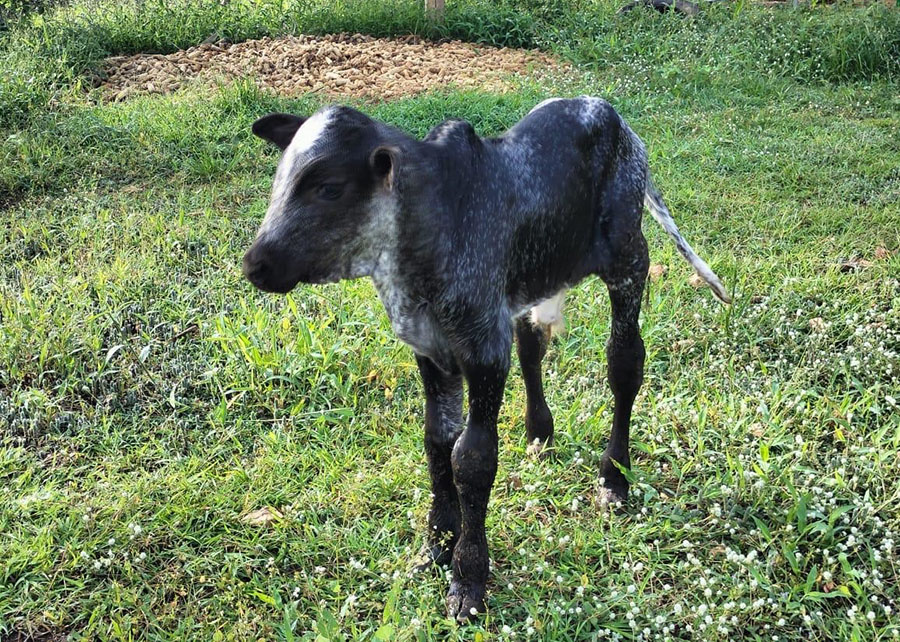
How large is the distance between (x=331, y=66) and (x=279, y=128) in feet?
21.8

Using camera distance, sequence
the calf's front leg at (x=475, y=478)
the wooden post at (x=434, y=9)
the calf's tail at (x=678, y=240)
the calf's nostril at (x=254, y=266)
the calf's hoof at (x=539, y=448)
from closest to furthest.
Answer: the calf's nostril at (x=254, y=266), the calf's front leg at (x=475, y=478), the calf's tail at (x=678, y=240), the calf's hoof at (x=539, y=448), the wooden post at (x=434, y=9)

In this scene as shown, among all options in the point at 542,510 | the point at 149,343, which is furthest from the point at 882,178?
the point at 149,343

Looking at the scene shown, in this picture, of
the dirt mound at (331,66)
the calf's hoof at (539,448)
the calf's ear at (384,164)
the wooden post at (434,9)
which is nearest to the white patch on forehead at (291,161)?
the calf's ear at (384,164)

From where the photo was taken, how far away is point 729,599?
3441 mm

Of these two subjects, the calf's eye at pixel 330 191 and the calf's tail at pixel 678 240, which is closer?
the calf's eye at pixel 330 191

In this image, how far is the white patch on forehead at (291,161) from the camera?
102 inches

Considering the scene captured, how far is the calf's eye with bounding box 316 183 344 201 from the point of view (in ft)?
8.55

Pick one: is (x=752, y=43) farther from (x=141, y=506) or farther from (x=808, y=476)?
(x=141, y=506)

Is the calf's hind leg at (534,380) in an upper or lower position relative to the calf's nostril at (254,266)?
lower

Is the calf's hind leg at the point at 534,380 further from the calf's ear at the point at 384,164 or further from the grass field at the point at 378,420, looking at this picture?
the calf's ear at the point at 384,164

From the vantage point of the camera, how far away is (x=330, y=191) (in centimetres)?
261

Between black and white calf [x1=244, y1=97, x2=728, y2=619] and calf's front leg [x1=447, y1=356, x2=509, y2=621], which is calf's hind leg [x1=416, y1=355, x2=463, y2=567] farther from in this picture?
calf's front leg [x1=447, y1=356, x2=509, y2=621]

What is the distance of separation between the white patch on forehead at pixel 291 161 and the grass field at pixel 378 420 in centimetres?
150

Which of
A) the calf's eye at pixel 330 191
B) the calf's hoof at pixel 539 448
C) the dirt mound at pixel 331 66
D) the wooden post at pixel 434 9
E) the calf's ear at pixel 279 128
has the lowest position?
the dirt mound at pixel 331 66
